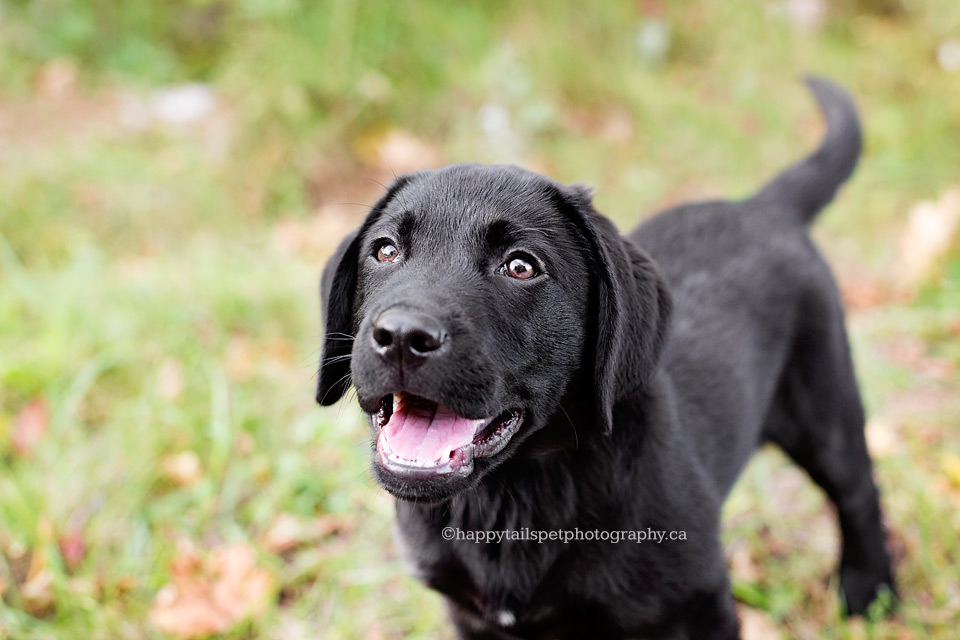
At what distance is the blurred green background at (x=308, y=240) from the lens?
3.03 metres

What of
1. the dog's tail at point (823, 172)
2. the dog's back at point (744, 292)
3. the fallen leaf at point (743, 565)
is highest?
the dog's tail at point (823, 172)

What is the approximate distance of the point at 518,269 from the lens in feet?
6.28

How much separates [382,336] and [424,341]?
90 mm

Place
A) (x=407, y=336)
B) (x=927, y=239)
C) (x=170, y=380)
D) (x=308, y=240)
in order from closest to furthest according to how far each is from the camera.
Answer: (x=407, y=336)
(x=170, y=380)
(x=927, y=239)
(x=308, y=240)

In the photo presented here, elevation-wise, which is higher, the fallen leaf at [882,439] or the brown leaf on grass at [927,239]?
the brown leaf on grass at [927,239]

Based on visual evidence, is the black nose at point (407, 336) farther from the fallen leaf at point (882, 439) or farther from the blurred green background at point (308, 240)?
the fallen leaf at point (882, 439)

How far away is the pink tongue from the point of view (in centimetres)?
179

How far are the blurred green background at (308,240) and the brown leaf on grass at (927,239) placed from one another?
3 cm

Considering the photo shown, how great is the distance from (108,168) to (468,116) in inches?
119

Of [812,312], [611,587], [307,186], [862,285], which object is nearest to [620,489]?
[611,587]

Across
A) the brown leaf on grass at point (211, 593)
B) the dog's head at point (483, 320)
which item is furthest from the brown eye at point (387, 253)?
the brown leaf on grass at point (211, 593)

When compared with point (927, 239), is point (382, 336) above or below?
above

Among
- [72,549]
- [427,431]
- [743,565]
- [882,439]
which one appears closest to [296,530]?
[72,549]

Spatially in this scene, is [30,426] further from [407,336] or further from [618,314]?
[618,314]
